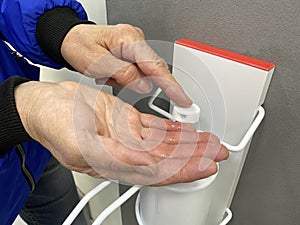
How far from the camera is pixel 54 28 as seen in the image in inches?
19.6

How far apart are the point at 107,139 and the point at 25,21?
0.95 feet

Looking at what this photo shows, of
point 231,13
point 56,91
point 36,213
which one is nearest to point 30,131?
point 56,91

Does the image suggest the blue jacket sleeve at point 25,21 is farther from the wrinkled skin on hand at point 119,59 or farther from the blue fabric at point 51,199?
the blue fabric at point 51,199

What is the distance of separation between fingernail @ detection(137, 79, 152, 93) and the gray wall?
105 mm

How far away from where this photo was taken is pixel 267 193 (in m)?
0.51

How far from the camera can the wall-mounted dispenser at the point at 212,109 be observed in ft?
1.28

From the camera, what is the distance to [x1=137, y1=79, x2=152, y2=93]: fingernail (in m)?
0.42

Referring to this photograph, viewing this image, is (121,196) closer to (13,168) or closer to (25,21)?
(13,168)

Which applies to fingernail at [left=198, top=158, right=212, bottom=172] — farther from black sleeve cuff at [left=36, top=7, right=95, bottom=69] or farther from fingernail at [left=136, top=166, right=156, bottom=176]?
black sleeve cuff at [left=36, top=7, right=95, bottom=69]

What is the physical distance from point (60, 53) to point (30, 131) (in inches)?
7.2

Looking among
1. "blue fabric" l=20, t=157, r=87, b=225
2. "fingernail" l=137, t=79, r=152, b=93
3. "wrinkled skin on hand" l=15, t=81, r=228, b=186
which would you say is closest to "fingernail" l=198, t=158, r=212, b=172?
"wrinkled skin on hand" l=15, t=81, r=228, b=186

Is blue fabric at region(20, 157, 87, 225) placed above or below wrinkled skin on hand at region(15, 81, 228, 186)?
below

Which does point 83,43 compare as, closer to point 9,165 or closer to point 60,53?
point 60,53

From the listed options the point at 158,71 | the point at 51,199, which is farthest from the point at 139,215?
the point at 51,199
